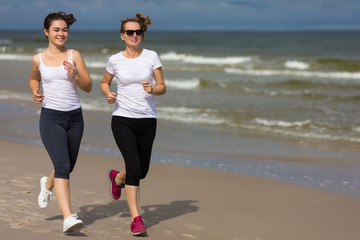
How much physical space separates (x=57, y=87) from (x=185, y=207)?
201cm

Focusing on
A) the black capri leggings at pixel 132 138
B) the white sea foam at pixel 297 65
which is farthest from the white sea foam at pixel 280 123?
the white sea foam at pixel 297 65

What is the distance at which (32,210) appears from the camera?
5.01 m

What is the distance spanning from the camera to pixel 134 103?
4.44m

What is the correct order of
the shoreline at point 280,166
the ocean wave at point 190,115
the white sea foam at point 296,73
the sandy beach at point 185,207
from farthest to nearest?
the white sea foam at point 296,73 → the ocean wave at point 190,115 → the shoreline at point 280,166 → the sandy beach at point 185,207

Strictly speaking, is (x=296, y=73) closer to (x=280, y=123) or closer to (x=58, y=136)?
(x=280, y=123)

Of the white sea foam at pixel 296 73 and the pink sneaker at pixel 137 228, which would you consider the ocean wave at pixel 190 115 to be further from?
the white sea foam at pixel 296 73

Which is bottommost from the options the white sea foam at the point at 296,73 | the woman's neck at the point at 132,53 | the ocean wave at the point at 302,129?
the ocean wave at the point at 302,129

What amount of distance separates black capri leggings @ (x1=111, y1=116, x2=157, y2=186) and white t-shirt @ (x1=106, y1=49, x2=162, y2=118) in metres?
0.05

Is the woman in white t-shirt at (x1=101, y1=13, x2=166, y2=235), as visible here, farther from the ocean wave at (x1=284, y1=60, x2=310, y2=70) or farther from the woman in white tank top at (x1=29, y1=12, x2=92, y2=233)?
the ocean wave at (x1=284, y1=60, x2=310, y2=70)

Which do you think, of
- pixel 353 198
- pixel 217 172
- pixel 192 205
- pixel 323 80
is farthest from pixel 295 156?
pixel 323 80

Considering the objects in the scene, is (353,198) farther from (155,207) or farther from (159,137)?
(159,137)

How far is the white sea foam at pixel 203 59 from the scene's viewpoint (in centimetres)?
3437

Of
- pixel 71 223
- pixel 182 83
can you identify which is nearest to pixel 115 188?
pixel 71 223

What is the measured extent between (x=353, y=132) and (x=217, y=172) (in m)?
4.48
